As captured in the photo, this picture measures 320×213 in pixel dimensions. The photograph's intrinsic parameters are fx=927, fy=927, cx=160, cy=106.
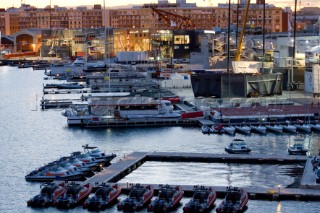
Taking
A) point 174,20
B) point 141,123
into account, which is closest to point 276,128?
point 141,123

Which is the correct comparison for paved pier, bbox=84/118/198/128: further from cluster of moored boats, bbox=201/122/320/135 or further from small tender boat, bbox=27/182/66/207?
small tender boat, bbox=27/182/66/207

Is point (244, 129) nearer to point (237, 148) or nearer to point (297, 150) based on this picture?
point (237, 148)

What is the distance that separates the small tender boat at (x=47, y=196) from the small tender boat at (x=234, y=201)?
263 centimetres

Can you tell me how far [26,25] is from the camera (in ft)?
280

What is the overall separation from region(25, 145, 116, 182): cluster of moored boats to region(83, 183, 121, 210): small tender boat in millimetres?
1652

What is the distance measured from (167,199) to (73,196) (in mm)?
1513

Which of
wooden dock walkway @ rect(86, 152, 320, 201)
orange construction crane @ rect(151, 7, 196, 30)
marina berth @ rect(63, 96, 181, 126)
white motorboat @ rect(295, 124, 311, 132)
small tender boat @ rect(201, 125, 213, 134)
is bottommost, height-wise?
wooden dock walkway @ rect(86, 152, 320, 201)

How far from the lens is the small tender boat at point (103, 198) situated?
47.3 feet

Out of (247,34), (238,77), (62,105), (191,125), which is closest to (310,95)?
(238,77)

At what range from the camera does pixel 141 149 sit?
65.9ft

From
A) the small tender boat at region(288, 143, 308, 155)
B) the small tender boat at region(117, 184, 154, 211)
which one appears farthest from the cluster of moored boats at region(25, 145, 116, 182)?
the small tender boat at region(288, 143, 308, 155)

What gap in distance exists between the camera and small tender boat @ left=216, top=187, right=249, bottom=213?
45.9 ft

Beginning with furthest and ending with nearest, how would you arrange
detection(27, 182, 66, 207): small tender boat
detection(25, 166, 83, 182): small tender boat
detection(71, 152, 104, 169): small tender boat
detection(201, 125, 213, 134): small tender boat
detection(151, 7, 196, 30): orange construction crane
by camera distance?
1. detection(151, 7, 196, 30): orange construction crane
2. detection(201, 125, 213, 134): small tender boat
3. detection(71, 152, 104, 169): small tender boat
4. detection(25, 166, 83, 182): small tender boat
5. detection(27, 182, 66, 207): small tender boat

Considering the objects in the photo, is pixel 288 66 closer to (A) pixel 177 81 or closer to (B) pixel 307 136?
(A) pixel 177 81
